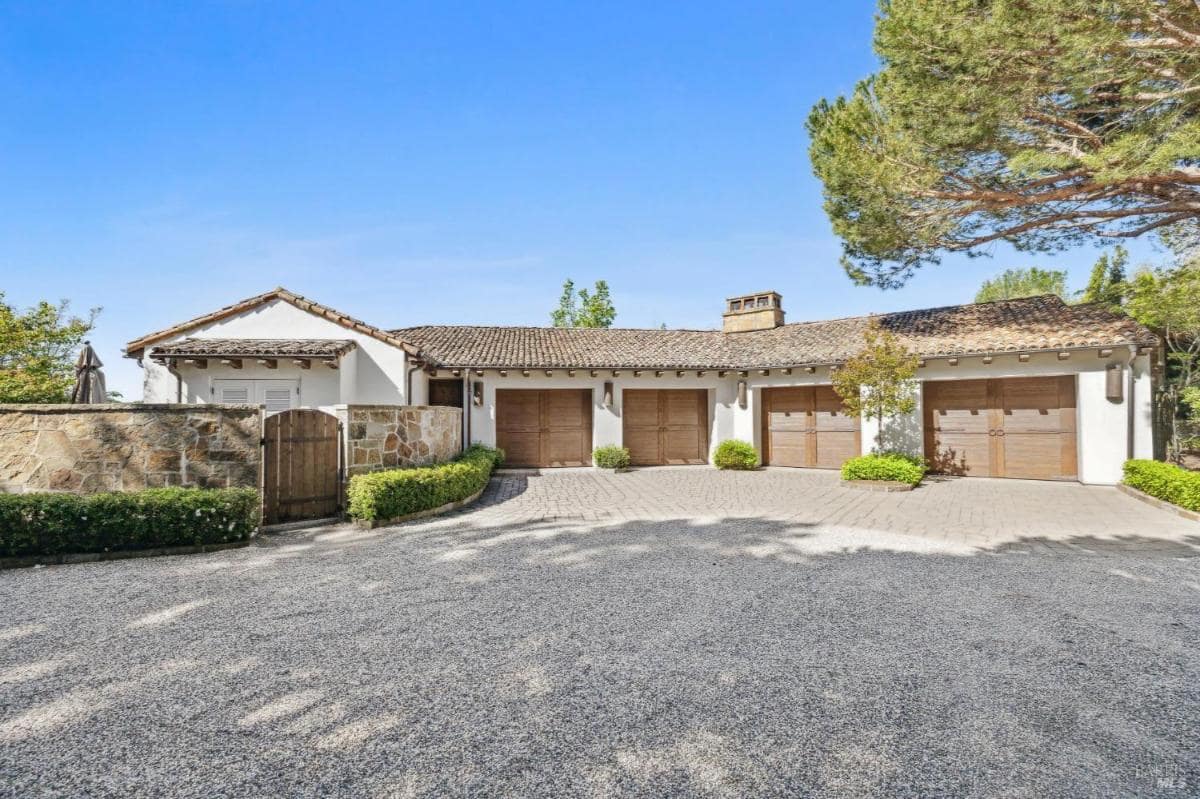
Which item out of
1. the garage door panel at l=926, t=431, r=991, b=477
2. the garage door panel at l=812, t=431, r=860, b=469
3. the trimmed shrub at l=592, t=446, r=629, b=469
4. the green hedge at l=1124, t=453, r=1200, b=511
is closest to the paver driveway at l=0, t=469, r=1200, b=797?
the green hedge at l=1124, t=453, r=1200, b=511

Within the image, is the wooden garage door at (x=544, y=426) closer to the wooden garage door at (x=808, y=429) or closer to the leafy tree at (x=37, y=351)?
the wooden garage door at (x=808, y=429)

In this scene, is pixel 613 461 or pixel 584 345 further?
pixel 584 345

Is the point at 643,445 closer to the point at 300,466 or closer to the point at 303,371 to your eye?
the point at 303,371

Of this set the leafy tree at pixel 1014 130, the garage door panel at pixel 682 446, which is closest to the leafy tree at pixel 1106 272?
the leafy tree at pixel 1014 130

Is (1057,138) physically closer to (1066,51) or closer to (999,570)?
(1066,51)

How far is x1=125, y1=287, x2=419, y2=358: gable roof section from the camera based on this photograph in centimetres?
1212

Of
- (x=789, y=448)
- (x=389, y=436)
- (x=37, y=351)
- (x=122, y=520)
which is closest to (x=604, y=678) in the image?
(x=122, y=520)

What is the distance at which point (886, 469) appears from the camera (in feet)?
39.3

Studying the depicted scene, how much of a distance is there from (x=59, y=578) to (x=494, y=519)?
5.16 meters

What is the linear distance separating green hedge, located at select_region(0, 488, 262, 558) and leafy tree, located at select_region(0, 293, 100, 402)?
12.3 meters

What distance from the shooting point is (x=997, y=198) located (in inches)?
427

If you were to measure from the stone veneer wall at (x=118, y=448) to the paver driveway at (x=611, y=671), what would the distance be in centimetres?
167

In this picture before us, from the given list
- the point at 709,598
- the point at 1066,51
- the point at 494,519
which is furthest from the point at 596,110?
the point at 709,598

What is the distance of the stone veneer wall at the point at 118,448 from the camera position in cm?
731
